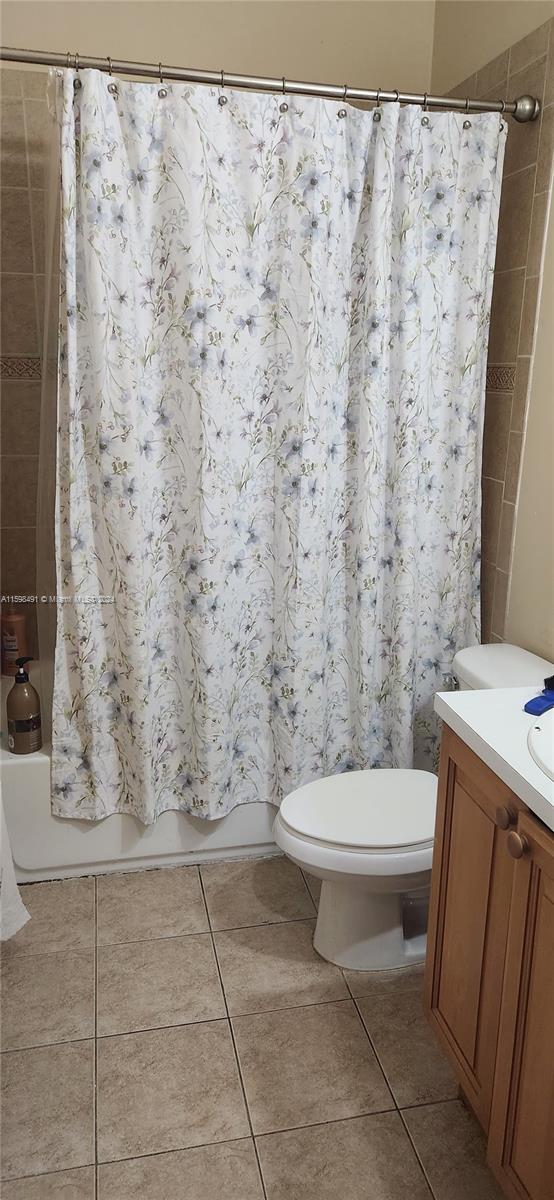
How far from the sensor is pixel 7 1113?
5.38 ft

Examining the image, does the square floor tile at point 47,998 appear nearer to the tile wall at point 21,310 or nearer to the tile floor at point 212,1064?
the tile floor at point 212,1064

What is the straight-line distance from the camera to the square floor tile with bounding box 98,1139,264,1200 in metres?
1.49

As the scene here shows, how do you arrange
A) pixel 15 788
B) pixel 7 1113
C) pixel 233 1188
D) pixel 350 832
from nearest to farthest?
1. pixel 233 1188
2. pixel 7 1113
3. pixel 350 832
4. pixel 15 788

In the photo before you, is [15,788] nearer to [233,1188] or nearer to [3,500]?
[3,500]

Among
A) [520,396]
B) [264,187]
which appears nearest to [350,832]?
[520,396]

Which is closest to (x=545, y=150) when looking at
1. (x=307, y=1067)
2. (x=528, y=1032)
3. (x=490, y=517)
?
(x=490, y=517)

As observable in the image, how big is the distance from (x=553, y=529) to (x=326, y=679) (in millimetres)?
687

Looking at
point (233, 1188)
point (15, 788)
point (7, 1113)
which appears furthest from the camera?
point (15, 788)

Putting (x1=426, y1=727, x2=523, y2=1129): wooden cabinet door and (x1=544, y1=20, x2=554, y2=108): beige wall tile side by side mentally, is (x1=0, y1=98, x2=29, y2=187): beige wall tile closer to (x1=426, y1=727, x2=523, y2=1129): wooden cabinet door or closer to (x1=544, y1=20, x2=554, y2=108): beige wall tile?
(x1=544, y1=20, x2=554, y2=108): beige wall tile

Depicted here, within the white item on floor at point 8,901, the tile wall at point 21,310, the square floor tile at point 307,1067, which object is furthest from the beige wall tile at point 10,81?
the square floor tile at point 307,1067

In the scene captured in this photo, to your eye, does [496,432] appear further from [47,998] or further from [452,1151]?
[47,998]

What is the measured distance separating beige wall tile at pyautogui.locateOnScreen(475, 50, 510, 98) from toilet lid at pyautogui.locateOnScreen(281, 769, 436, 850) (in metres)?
1.69

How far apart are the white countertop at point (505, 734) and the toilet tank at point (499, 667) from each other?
0.27 meters

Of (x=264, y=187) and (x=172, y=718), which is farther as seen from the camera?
(x=172, y=718)
